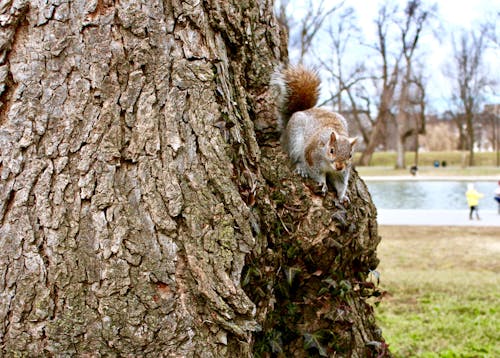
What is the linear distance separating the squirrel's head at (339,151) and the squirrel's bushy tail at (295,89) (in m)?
0.19

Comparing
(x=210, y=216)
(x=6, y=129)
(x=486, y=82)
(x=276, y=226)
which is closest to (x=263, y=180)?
(x=276, y=226)

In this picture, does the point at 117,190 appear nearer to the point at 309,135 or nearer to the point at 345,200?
the point at 345,200

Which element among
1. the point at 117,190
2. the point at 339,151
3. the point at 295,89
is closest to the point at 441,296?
the point at 339,151

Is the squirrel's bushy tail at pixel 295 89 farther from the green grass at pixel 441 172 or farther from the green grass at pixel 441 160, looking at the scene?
the green grass at pixel 441 160

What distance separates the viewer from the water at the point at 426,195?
41.3 ft

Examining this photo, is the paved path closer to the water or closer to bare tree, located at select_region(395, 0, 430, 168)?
the water

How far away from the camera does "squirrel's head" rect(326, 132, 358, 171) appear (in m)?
1.99

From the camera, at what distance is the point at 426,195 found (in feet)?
48.5

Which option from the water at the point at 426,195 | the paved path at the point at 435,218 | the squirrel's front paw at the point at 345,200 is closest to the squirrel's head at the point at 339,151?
the squirrel's front paw at the point at 345,200

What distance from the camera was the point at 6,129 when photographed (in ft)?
3.66

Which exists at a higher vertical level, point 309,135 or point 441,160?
point 309,135

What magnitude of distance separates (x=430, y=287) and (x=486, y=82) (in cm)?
2884

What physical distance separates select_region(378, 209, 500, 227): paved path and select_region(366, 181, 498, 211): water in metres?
1.58

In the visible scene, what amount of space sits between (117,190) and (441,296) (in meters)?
3.60
